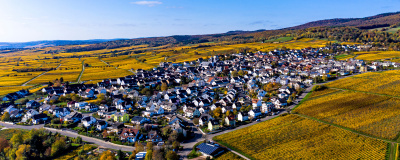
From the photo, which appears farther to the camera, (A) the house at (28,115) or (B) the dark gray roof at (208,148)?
(A) the house at (28,115)

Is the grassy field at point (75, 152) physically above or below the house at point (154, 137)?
below

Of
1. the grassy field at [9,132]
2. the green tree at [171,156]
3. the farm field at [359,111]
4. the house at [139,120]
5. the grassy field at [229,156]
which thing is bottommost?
the grassy field at [9,132]

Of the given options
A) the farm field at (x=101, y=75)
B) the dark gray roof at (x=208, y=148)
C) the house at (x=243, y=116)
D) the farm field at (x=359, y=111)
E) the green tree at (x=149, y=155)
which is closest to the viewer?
the green tree at (x=149, y=155)

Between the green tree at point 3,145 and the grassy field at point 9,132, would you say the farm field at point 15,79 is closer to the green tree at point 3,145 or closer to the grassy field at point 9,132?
the grassy field at point 9,132

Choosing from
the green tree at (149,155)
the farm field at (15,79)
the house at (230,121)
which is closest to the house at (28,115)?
the green tree at (149,155)

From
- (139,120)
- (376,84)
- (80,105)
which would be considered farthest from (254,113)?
(80,105)

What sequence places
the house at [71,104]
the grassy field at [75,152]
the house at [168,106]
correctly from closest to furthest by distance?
1. the grassy field at [75,152]
2. the house at [168,106]
3. the house at [71,104]

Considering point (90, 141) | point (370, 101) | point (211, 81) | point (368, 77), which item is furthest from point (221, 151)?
point (368, 77)
